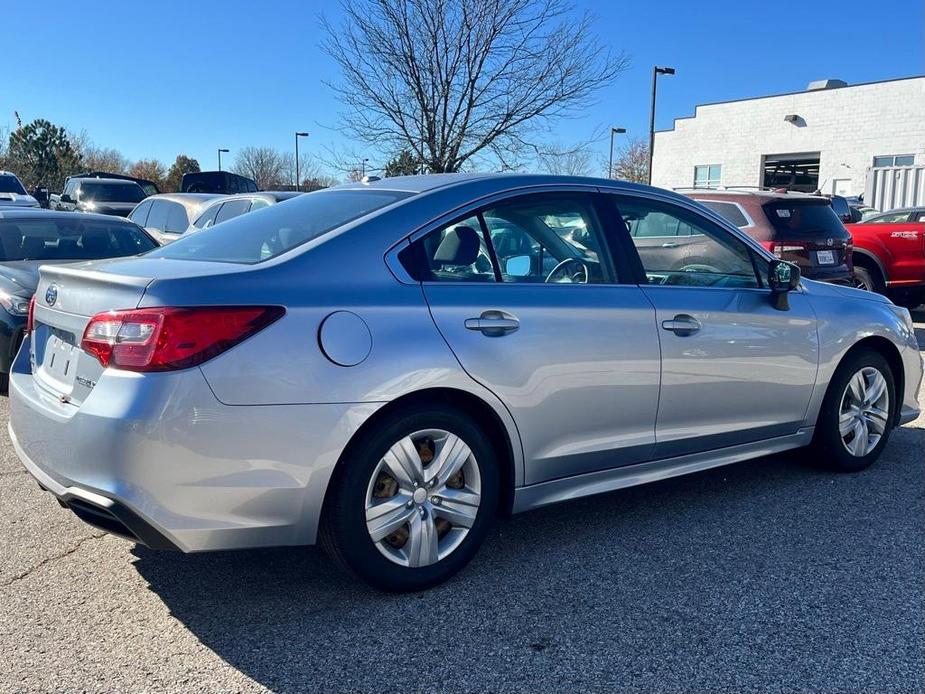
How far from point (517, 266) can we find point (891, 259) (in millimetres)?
9835

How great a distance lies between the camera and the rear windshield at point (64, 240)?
22.7 ft

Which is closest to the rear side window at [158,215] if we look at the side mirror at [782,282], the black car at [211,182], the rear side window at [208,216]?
the rear side window at [208,216]

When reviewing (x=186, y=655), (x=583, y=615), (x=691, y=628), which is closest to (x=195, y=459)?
(x=186, y=655)

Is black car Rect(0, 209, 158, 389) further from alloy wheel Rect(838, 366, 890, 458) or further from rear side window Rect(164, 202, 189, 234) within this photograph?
alloy wheel Rect(838, 366, 890, 458)

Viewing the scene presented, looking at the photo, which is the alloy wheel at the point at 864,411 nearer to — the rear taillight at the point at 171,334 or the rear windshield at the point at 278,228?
the rear windshield at the point at 278,228

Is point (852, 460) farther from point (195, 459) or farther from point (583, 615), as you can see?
point (195, 459)

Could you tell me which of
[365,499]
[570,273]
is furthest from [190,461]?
[570,273]

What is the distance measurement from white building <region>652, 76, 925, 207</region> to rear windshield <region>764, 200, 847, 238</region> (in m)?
21.5

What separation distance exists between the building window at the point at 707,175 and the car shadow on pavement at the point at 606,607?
124 ft

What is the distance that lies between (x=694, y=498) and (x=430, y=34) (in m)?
11.9

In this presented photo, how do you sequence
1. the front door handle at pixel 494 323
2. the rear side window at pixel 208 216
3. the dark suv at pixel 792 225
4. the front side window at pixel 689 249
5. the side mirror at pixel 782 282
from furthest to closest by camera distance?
1. the rear side window at pixel 208 216
2. the dark suv at pixel 792 225
3. the side mirror at pixel 782 282
4. the front side window at pixel 689 249
5. the front door handle at pixel 494 323

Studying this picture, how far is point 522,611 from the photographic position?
10.1 ft

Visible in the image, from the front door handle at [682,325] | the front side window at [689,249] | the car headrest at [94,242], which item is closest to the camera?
the front door handle at [682,325]

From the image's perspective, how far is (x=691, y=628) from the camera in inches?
116
